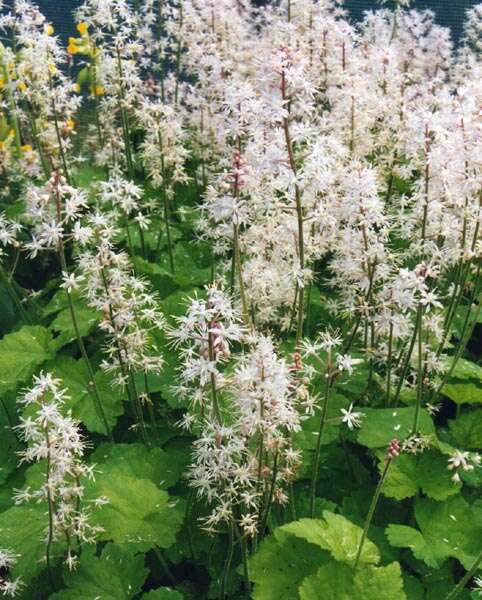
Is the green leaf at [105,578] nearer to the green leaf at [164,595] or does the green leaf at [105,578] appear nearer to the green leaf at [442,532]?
the green leaf at [164,595]

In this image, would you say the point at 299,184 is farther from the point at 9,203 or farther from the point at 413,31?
the point at 413,31

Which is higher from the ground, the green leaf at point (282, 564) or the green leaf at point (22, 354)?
the green leaf at point (22, 354)

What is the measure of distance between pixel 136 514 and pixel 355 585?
793 mm

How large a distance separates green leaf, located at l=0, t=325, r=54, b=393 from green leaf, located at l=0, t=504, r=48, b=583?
0.74 metres

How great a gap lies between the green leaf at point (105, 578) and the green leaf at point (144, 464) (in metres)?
0.34

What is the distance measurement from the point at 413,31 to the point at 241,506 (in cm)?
480

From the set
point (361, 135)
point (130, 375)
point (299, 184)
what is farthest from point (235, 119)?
point (361, 135)

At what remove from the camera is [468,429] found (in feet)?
9.95

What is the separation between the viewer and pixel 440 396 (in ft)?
10.9

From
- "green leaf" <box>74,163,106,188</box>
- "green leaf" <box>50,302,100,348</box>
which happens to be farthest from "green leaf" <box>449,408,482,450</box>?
"green leaf" <box>74,163,106,188</box>

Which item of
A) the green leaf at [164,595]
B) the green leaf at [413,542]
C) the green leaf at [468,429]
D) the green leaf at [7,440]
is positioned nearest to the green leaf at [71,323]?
the green leaf at [7,440]

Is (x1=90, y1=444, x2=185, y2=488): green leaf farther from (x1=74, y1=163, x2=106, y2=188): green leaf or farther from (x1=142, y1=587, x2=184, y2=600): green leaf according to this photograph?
(x1=74, y1=163, x2=106, y2=188): green leaf

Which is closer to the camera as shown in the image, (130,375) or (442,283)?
(130,375)

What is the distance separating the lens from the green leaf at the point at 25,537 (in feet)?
7.73
